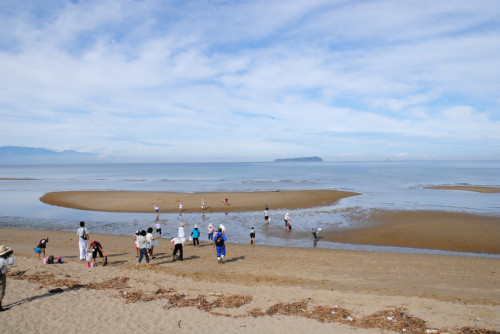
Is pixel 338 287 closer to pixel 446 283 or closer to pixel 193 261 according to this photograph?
pixel 446 283

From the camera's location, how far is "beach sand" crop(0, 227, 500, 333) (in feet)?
27.4

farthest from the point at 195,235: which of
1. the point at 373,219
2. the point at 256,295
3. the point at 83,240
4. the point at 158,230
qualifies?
the point at 373,219

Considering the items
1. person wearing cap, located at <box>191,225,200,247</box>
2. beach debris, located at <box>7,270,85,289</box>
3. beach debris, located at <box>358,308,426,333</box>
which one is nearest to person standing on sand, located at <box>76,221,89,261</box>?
beach debris, located at <box>7,270,85,289</box>

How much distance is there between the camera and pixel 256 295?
10.5 metres

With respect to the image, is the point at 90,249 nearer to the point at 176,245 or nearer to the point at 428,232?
the point at 176,245

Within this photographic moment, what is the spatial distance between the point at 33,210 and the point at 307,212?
30.4 meters

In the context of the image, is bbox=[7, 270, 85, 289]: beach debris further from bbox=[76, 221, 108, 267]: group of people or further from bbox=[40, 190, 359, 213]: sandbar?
bbox=[40, 190, 359, 213]: sandbar

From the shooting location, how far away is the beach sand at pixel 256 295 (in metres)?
8.36

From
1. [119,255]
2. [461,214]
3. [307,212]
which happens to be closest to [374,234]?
[307,212]

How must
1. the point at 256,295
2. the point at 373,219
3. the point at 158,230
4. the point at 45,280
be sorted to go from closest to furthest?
the point at 256,295, the point at 45,280, the point at 158,230, the point at 373,219

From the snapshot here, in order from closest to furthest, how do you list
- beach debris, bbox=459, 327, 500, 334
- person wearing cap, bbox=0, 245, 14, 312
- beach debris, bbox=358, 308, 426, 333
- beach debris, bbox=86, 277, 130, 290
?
beach debris, bbox=459, 327, 500, 334
beach debris, bbox=358, 308, 426, 333
person wearing cap, bbox=0, 245, 14, 312
beach debris, bbox=86, 277, 130, 290

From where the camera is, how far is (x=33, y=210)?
118ft

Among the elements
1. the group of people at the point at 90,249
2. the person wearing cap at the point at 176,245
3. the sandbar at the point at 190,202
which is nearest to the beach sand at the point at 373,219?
the sandbar at the point at 190,202

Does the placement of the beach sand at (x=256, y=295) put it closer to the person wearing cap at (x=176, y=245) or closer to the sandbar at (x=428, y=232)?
the person wearing cap at (x=176, y=245)
